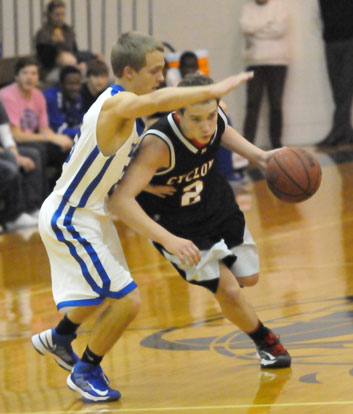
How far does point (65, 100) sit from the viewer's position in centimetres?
1020

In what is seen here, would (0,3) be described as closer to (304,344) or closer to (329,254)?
(329,254)

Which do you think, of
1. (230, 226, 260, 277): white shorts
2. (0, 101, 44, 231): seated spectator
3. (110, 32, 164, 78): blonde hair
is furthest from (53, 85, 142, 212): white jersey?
(0, 101, 44, 231): seated spectator

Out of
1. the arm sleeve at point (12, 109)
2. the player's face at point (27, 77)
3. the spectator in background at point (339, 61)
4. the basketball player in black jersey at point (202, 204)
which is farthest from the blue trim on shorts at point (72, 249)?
the spectator in background at point (339, 61)

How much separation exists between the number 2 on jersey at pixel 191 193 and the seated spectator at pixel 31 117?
17.3 ft

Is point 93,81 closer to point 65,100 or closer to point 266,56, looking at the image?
point 65,100

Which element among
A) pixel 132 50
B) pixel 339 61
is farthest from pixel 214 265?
pixel 339 61

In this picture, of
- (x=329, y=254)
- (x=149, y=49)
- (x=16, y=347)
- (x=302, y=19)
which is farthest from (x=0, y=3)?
(x=149, y=49)

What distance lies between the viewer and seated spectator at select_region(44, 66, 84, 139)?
398 inches

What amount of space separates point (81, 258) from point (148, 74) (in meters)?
0.80

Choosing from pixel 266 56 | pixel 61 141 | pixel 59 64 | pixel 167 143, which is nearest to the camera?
pixel 167 143

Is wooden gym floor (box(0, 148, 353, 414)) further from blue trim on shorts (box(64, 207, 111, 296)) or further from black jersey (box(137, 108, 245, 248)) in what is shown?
black jersey (box(137, 108, 245, 248))

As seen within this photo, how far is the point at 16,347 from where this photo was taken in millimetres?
5258

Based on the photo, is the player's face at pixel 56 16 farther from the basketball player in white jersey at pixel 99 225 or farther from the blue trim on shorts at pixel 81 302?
the blue trim on shorts at pixel 81 302

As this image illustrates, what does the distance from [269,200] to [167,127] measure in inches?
208
